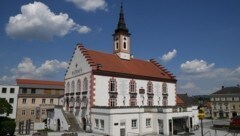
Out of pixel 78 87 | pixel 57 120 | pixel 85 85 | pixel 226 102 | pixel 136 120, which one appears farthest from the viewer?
pixel 226 102

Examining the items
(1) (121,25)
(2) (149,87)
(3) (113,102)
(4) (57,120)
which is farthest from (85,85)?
(1) (121,25)

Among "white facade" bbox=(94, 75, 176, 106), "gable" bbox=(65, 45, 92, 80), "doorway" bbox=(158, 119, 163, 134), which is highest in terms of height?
"gable" bbox=(65, 45, 92, 80)

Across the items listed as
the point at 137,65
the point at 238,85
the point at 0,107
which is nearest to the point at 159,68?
the point at 137,65

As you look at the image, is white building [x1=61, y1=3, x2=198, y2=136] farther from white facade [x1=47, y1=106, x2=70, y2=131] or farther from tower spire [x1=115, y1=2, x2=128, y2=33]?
white facade [x1=47, y1=106, x2=70, y2=131]

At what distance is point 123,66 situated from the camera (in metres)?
43.4

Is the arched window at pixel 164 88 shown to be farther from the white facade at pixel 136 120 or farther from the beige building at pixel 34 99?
the beige building at pixel 34 99

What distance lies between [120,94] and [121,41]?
40.5 ft

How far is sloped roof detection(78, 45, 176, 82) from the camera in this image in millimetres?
38562

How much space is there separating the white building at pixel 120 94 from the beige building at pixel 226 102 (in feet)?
129

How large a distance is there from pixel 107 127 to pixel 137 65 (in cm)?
1832

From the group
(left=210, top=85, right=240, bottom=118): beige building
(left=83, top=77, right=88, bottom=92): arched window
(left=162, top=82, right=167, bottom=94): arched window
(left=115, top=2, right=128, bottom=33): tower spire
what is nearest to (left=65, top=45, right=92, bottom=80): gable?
(left=83, top=77, right=88, bottom=92): arched window

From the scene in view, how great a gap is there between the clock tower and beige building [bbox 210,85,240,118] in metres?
50.6

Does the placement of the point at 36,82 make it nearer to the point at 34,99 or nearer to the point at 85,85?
→ the point at 34,99

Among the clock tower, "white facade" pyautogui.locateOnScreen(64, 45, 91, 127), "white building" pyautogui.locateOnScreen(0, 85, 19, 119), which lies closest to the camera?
"white facade" pyautogui.locateOnScreen(64, 45, 91, 127)
